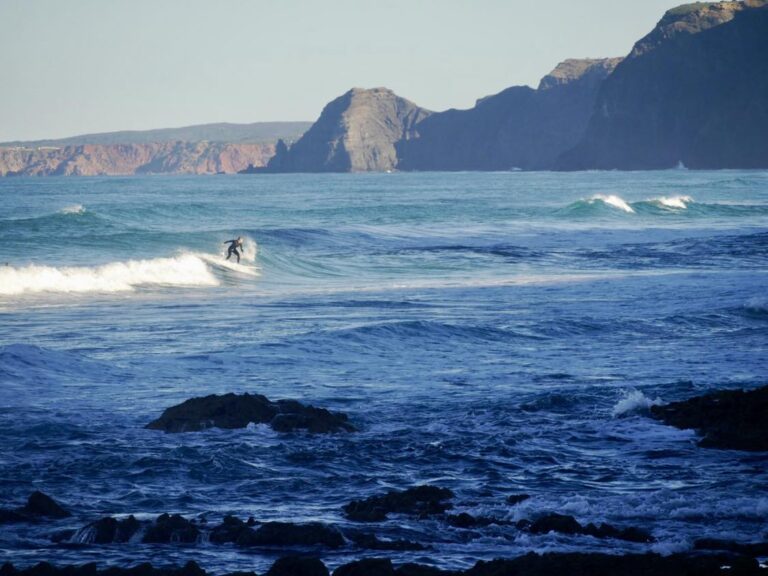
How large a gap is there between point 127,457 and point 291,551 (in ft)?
10.4

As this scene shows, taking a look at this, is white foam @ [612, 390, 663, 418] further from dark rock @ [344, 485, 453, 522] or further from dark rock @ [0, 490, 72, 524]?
dark rock @ [0, 490, 72, 524]

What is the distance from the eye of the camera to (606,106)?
199875mm

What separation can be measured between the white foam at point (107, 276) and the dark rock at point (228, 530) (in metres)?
19.2

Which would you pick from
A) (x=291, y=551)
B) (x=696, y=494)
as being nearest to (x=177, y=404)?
(x=291, y=551)

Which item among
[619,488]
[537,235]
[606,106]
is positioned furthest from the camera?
[606,106]

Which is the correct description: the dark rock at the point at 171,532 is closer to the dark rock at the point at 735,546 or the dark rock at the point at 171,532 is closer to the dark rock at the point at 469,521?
the dark rock at the point at 469,521

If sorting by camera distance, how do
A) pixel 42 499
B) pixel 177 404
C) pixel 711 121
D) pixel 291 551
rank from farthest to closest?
pixel 711 121
pixel 177 404
pixel 42 499
pixel 291 551

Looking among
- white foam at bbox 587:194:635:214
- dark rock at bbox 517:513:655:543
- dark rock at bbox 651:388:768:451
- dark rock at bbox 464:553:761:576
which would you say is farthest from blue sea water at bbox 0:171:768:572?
white foam at bbox 587:194:635:214

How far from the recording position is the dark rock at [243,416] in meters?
12.9

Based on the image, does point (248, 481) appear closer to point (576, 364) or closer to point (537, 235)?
point (576, 364)

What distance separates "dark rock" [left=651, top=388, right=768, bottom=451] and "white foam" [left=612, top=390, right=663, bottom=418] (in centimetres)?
13

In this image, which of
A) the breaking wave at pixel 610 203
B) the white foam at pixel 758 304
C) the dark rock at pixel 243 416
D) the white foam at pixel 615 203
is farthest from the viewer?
the breaking wave at pixel 610 203

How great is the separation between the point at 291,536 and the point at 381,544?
0.68m

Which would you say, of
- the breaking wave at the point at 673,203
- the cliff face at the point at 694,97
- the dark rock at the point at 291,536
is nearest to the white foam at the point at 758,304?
the dark rock at the point at 291,536
